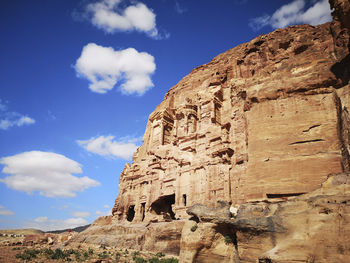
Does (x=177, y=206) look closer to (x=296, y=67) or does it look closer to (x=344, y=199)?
(x=296, y=67)

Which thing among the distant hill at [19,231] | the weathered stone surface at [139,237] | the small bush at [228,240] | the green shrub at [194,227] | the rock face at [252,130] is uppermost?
the rock face at [252,130]

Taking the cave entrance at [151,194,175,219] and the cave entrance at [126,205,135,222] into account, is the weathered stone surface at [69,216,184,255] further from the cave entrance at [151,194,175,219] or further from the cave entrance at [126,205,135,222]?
the cave entrance at [126,205,135,222]

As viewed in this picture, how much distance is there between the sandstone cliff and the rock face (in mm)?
79

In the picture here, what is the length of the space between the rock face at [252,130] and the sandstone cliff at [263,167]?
0.26ft

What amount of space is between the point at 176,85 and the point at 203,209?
35.7 metres

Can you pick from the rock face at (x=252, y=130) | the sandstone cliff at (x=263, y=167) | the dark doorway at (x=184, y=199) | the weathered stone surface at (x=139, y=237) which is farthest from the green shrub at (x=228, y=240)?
the dark doorway at (x=184, y=199)

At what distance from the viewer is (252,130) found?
1878 cm

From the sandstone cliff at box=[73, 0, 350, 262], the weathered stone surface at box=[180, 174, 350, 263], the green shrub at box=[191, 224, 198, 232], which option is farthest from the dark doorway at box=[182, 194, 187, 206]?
the green shrub at box=[191, 224, 198, 232]

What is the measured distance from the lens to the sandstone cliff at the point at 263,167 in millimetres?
11648

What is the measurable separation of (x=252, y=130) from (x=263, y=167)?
2.91 meters

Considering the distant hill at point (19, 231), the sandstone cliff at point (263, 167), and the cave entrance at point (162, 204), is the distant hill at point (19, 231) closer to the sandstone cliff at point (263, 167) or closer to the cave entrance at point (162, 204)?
the sandstone cliff at point (263, 167)

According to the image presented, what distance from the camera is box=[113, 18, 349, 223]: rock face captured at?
53.7 feet

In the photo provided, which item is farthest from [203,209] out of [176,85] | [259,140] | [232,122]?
[176,85]

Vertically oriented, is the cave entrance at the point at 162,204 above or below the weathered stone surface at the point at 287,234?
above
